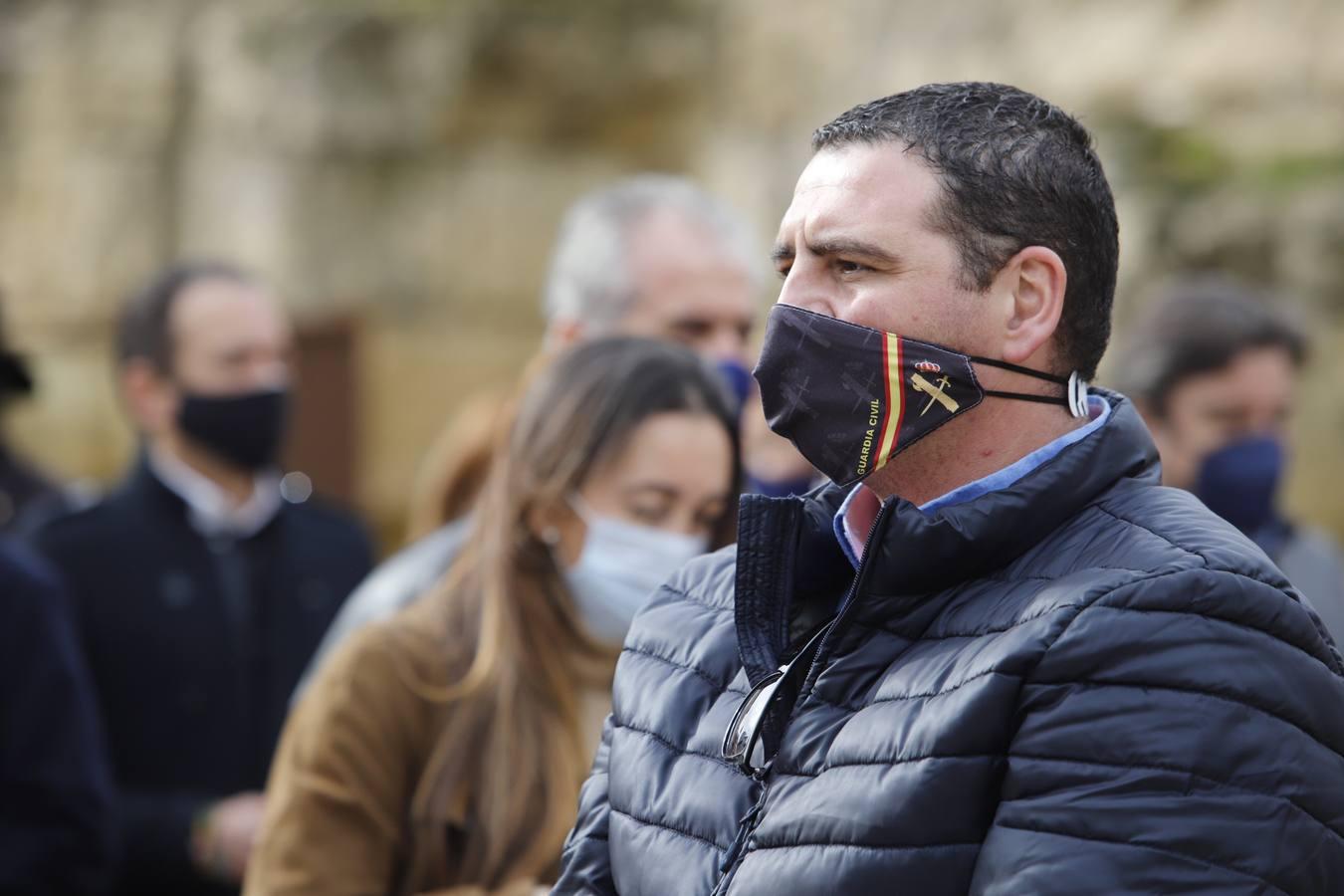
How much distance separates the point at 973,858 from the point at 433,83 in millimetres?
8358

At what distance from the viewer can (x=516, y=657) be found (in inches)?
116

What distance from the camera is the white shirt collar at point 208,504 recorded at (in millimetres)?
4871

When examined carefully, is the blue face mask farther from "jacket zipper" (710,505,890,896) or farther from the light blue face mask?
"jacket zipper" (710,505,890,896)

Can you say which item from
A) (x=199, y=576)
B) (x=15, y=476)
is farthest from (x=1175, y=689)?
(x=15, y=476)

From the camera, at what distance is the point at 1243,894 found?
155 centimetres

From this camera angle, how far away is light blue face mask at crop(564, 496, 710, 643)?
120 inches

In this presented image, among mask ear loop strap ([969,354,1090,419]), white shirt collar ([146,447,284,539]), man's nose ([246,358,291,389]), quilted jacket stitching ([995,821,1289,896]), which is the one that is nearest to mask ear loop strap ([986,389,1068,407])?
mask ear loop strap ([969,354,1090,419])

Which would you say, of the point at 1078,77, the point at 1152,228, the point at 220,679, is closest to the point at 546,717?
the point at 220,679

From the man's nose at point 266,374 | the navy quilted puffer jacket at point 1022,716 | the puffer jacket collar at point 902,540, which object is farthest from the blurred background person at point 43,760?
the puffer jacket collar at point 902,540

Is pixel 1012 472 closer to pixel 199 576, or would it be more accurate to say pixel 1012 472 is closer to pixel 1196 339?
pixel 1196 339

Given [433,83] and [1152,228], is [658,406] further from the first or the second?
[433,83]

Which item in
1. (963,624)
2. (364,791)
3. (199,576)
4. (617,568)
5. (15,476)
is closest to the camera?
(963,624)

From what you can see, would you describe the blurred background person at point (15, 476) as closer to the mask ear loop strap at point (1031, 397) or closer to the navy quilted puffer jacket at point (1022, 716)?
the navy quilted puffer jacket at point (1022, 716)

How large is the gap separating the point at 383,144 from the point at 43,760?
20.7 feet
